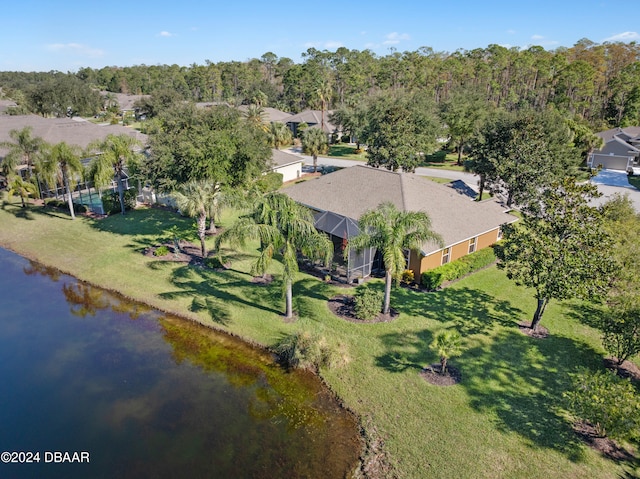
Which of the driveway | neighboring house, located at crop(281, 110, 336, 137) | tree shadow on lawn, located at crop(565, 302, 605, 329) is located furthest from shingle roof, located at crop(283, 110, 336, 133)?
tree shadow on lawn, located at crop(565, 302, 605, 329)

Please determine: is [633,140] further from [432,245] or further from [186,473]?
[186,473]

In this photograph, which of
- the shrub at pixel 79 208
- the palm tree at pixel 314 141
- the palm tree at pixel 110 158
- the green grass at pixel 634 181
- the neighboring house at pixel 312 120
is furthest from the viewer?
the neighboring house at pixel 312 120

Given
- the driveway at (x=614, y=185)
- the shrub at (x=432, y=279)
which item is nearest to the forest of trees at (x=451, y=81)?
the driveway at (x=614, y=185)

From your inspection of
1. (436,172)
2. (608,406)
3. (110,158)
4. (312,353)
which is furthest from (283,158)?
(608,406)

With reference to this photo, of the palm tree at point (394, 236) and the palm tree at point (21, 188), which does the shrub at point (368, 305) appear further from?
the palm tree at point (21, 188)

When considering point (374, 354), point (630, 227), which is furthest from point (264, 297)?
point (630, 227)

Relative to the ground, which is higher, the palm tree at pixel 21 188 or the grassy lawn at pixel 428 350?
the palm tree at pixel 21 188

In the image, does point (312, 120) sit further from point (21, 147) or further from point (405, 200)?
point (405, 200)
